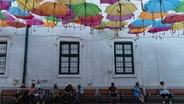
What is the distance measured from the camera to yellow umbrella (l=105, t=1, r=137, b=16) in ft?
38.0

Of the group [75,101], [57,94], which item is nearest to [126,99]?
[75,101]

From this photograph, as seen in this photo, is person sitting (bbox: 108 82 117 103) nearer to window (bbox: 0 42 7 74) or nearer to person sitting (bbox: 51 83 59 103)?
person sitting (bbox: 51 83 59 103)

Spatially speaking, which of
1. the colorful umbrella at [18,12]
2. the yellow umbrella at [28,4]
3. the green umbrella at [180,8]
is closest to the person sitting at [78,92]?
the colorful umbrella at [18,12]

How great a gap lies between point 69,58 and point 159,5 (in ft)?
23.7

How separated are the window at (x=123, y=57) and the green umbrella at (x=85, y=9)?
5.23 m

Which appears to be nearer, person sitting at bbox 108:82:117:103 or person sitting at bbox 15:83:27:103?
person sitting at bbox 15:83:27:103

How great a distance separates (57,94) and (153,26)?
7037 mm

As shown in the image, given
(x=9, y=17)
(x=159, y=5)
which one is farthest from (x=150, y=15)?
(x=9, y=17)

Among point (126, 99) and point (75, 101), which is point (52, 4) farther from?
point (126, 99)

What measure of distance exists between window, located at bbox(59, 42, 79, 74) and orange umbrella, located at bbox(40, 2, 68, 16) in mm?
4667

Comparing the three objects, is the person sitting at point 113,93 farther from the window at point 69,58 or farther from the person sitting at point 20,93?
the person sitting at point 20,93

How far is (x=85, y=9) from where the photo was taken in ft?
38.5

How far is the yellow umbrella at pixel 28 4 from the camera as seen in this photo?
1151cm

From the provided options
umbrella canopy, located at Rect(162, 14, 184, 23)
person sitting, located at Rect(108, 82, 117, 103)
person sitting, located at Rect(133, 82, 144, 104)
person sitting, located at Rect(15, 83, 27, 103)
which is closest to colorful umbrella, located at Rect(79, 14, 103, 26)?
umbrella canopy, located at Rect(162, 14, 184, 23)
